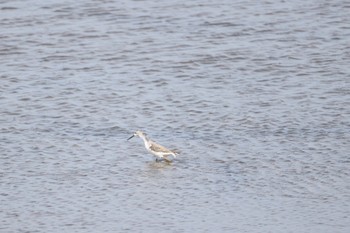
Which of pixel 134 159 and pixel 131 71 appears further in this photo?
pixel 131 71

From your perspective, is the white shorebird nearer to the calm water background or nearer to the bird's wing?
the bird's wing

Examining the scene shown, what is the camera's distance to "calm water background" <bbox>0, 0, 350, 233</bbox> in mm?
10844

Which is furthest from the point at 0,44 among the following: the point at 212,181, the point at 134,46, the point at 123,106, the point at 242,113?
the point at 212,181

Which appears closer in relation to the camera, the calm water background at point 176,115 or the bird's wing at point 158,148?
the calm water background at point 176,115

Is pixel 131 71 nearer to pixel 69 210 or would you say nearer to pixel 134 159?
pixel 134 159

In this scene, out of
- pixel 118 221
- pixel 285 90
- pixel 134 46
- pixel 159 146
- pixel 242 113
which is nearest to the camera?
pixel 118 221

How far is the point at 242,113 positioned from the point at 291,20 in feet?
15.2

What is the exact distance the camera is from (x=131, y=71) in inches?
649

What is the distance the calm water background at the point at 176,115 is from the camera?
10.8 m

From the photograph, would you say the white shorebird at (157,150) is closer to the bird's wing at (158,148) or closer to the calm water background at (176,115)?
the bird's wing at (158,148)

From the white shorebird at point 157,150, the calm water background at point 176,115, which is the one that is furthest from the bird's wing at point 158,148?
the calm water background at point 176,115

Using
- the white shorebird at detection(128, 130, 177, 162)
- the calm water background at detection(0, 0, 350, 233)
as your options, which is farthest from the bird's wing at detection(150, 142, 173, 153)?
the calm water background at detection(0, 0, 350, 233)

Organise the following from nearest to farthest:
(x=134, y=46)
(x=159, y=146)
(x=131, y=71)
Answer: (x=159, y=146) → (x=131, y=71) → (x=134, y=46)

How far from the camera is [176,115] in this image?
14.5 m
